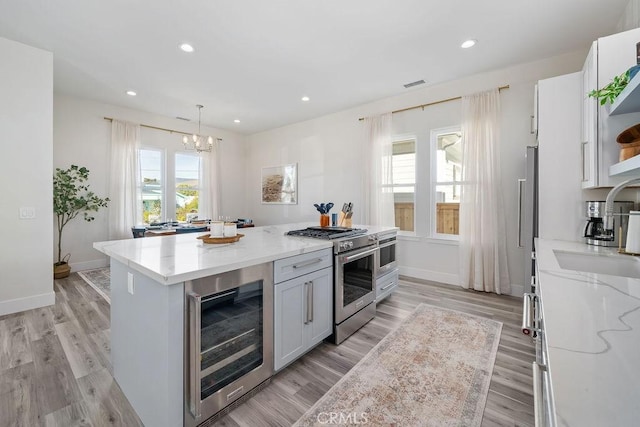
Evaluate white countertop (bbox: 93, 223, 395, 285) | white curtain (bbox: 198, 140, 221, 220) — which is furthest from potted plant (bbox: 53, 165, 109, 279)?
white countertop (bbox: 93, 223, 395, 285)

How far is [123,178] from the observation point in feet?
16.5

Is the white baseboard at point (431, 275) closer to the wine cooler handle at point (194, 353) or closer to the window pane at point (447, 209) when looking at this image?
the window pane at point (447, 209)

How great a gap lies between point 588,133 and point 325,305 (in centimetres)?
231

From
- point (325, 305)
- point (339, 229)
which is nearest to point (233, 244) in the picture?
point (325, 305)

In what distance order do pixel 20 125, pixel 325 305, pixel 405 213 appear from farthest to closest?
pixel 405 213 → pixel 20 125 → pixel 325 305

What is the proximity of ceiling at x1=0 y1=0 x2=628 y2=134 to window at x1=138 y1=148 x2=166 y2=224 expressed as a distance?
1434 millimetres

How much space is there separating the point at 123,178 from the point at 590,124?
638 cm

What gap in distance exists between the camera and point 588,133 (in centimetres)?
195

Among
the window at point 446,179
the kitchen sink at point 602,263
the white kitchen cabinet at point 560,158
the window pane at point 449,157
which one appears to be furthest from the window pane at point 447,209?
the kitchen sink at point 602,263

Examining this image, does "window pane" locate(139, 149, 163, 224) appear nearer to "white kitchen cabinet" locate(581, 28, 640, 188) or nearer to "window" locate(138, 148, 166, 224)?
"window" locate(138, 148, 166, 224)

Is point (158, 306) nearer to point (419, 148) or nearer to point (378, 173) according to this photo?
point (378, 173)

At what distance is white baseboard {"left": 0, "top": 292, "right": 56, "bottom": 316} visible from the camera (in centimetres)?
295

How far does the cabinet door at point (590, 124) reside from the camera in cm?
184

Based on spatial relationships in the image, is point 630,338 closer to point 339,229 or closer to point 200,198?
point 339,229
